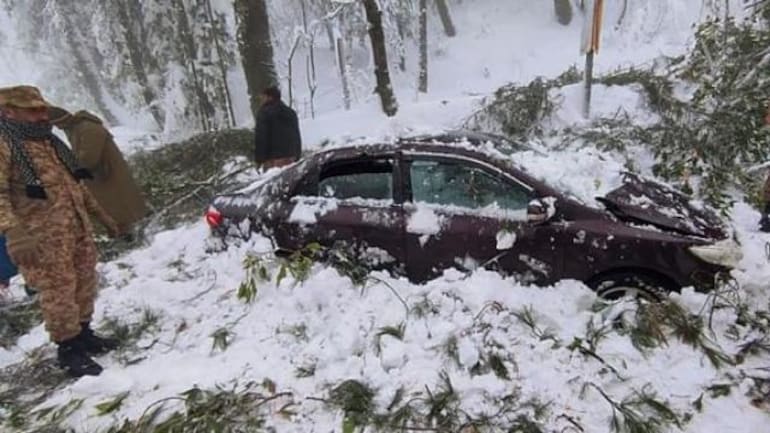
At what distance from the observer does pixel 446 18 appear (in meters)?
26.6

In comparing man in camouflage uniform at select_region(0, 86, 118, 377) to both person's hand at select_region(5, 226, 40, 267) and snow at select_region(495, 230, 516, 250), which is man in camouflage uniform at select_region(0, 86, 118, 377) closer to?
person's hand at select_region(5, 226, 40, 267)

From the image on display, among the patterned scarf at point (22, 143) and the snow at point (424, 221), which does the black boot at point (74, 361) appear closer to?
the patterned scarf at point (22, 143)

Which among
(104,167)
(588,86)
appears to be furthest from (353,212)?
(588,86)

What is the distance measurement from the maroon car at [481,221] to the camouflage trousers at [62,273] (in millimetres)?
1351

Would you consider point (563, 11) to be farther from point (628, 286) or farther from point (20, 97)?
point (20, 97)

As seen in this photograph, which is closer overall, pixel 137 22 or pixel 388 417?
pixel 388 417

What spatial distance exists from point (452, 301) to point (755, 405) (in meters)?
1.91

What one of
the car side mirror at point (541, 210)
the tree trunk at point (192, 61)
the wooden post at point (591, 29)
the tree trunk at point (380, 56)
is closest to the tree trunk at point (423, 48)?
the tree trunk at point (192, 61)

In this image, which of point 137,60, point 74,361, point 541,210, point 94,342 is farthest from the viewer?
point 137,60

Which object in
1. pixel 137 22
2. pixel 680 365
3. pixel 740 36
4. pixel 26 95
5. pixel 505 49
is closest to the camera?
pixel 680 365

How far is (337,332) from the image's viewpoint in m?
3.83

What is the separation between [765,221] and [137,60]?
1709 cm

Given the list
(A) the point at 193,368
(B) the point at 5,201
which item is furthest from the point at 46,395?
(B) the point at 5,201

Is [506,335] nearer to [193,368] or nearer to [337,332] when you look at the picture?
Result: [337,332]
